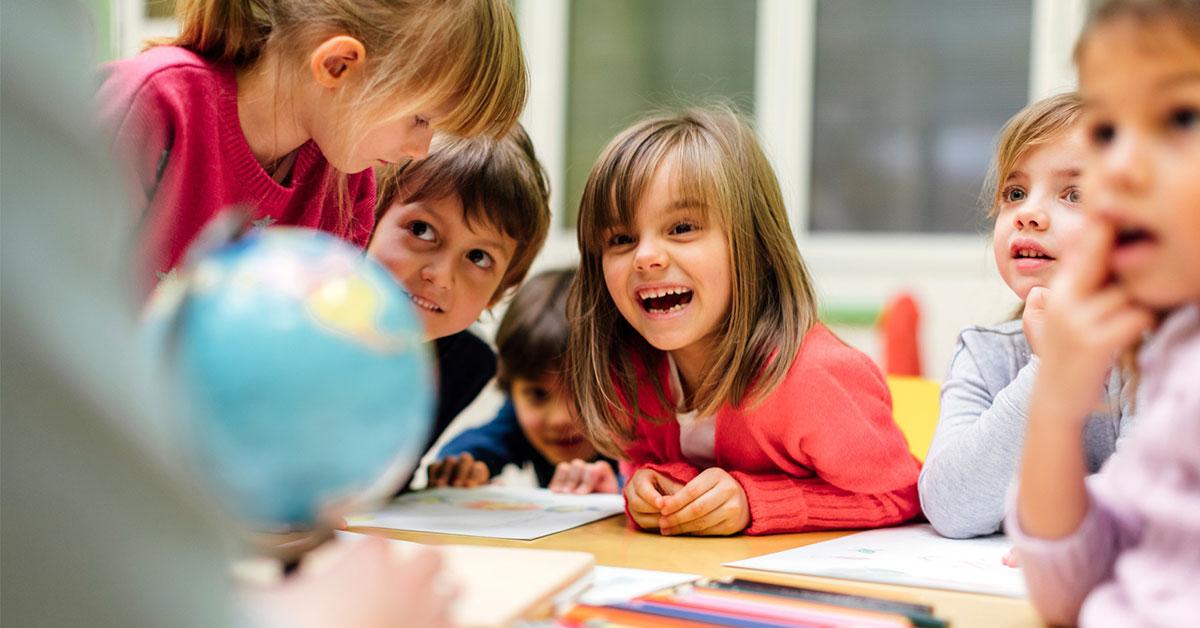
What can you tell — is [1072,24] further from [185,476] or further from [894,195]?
[185,476]

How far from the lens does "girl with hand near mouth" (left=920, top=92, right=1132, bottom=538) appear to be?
1.13 meters

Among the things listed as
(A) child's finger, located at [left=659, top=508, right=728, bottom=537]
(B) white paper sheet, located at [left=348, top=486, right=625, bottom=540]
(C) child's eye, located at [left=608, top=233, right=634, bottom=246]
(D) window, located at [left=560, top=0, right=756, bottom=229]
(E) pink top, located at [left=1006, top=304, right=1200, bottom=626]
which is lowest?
(B) white paper sheet, located at [left=348, top=486, right=625, bottom=540]

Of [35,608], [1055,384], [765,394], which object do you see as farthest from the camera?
[765,394]

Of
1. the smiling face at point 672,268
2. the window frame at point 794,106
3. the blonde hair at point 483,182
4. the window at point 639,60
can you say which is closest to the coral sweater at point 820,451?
the smiling face at point 672,268

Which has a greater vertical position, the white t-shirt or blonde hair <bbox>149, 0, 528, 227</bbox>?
blonde hair <bbox>149, 0, 528, 227</bbox>

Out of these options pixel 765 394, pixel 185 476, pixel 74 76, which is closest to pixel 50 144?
pixel 74 76

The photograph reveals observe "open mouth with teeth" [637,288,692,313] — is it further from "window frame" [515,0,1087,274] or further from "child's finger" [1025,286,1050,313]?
"window frame" [515,0,1087,274]

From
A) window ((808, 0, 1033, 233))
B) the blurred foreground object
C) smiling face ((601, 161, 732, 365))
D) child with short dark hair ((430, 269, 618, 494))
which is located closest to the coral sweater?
smiling face ((601, 161, 732, 365))

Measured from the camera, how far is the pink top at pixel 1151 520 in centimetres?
58

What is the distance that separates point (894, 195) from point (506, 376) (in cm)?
179

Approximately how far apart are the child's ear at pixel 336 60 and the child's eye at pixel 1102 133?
2.65 ft

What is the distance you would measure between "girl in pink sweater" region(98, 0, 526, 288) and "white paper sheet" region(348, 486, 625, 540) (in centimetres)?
41

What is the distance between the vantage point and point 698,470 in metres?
1.37

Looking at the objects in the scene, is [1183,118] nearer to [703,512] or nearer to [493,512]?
[703,512]
